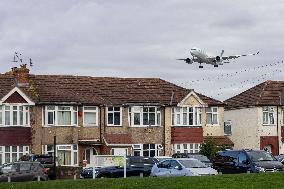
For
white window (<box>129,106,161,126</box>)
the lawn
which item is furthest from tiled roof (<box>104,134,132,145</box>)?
the lawn

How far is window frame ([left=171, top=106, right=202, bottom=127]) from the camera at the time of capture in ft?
213

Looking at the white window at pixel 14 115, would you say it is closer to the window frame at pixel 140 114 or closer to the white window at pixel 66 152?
the white window at pixel 66 152

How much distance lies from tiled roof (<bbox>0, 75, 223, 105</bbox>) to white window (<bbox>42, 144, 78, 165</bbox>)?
12.1ft

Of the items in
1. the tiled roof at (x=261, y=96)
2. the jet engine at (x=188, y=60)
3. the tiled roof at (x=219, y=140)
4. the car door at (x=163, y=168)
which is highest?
the jet engine at (x=188, y=60)

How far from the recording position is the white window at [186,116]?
213 ft

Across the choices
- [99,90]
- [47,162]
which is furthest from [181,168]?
[99,90]

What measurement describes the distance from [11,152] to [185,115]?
16.4 meters

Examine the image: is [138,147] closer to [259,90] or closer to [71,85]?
[71,85]

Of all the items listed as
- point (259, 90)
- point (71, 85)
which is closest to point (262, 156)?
point (71, 85)

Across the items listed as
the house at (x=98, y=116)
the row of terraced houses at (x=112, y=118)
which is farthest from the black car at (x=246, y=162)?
the house at (x=98, y=116)

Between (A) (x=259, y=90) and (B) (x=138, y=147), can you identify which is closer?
(B) (x=138, y=147)

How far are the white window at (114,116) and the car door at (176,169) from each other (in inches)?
1008

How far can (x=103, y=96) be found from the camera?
63906mm

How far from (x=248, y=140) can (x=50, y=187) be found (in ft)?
152
